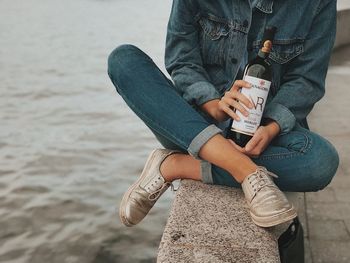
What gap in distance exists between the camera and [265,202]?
195cm

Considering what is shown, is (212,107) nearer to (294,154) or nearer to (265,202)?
(294,154)

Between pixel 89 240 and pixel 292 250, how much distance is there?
1.42 metres

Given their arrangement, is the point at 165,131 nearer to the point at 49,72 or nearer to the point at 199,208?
the point at 199,208

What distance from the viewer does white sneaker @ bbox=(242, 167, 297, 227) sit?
6.31ft

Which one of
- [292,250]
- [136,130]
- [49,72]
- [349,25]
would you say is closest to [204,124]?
[292,250]

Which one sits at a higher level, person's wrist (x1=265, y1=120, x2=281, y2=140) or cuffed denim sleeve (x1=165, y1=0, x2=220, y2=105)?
cuffed denim sleeve (x1=165, y1=0, x2=220, y2=105)

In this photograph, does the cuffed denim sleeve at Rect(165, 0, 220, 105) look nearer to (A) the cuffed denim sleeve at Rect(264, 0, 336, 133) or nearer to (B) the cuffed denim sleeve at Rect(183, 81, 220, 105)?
(B) the cuffed denim sleeve at Rect(183, 81, 220, 105)

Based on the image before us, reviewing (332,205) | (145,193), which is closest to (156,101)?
(145,193)

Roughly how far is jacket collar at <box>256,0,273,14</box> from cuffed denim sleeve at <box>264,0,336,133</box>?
206mm

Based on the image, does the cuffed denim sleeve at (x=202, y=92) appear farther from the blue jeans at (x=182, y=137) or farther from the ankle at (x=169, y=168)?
the ankle at (x=169, y=168)

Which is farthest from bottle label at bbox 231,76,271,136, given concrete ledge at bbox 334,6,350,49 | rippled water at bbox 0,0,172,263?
concrete ledge at bbox 334,6,350,49

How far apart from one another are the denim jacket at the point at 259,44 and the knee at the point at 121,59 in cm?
26

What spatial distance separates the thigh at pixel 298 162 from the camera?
2.23 m

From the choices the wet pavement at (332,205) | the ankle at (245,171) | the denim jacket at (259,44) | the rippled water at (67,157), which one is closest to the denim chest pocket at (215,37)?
the denim jacket at (259,44)
